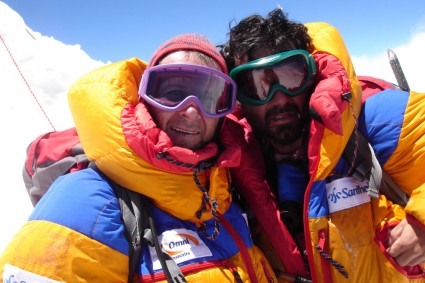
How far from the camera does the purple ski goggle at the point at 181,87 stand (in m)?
1.56

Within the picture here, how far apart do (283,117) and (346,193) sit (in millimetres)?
555

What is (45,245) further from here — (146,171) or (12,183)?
(12,183)

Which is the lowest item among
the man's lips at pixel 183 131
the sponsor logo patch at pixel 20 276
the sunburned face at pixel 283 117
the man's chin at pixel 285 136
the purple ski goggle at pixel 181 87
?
the sponsor logo patch at pixel 20 276

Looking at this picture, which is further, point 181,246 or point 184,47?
point 184,47

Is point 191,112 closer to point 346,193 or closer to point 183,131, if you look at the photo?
point 183,131

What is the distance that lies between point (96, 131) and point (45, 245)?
1.60 ft

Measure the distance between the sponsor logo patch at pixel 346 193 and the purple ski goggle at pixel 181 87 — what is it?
68 centimetres

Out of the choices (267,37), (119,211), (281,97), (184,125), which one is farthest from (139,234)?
(267,37)

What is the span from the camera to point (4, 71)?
12.7 metres

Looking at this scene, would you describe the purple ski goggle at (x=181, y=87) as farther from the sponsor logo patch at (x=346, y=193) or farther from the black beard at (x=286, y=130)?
the sponsor logo patch at (x=346, y=193)

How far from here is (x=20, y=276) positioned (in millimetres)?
1090

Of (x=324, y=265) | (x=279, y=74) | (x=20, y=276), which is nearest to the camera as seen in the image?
(x=20, y=276)

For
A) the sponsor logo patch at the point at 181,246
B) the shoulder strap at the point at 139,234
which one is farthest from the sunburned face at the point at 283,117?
the shoulder strap at the point at 139,234

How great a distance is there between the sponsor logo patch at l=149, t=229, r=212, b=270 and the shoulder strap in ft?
0.11
